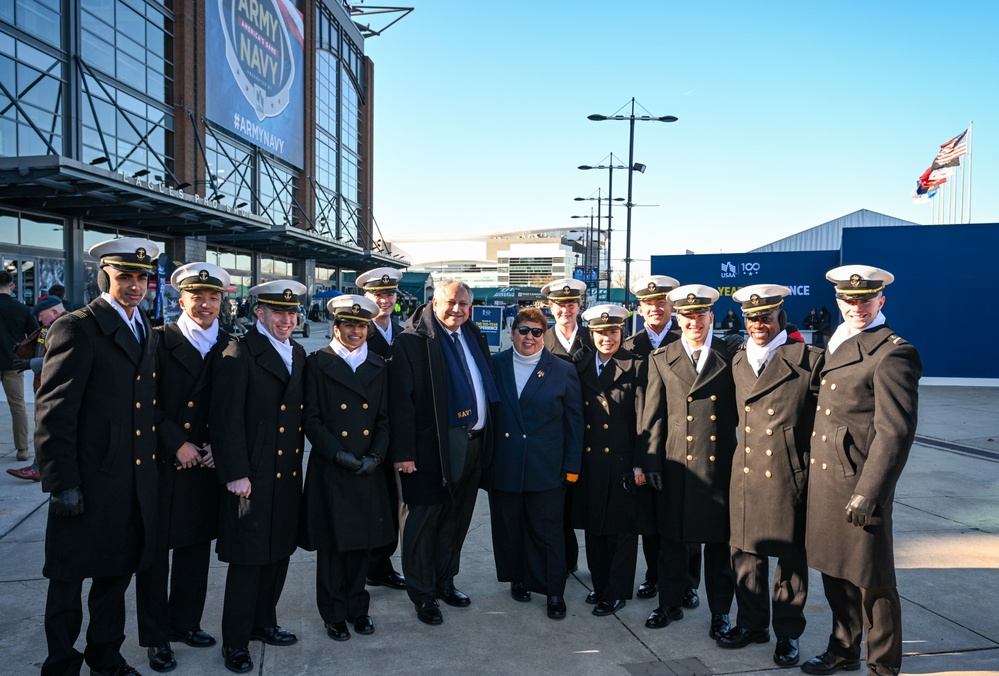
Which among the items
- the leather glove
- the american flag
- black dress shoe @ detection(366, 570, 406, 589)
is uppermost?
the american flag

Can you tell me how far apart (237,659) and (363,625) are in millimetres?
746

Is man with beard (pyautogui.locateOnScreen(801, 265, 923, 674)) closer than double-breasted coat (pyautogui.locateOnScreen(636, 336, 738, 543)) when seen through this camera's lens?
Yes

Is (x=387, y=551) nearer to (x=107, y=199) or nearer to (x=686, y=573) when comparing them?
(x=686, y=573)

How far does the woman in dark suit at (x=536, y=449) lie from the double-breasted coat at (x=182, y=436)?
1774 millimetres

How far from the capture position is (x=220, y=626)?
4.27m

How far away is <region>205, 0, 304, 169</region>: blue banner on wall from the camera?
29641 millimetres

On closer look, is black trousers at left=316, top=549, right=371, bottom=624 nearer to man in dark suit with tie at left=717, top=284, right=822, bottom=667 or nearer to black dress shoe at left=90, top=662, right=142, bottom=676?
black dress shoe at left=90, top=662, right=142, bottom=676

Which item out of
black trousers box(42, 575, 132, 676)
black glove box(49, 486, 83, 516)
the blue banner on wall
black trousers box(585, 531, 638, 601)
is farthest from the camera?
the blue banner on wall

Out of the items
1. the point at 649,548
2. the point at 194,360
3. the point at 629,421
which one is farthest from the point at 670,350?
the point at 194,360

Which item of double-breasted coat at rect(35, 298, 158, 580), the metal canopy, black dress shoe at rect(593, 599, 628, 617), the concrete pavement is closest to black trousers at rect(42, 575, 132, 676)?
double-breasted coat at rect(35, 298, 158, 580)

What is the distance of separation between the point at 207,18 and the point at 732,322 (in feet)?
77.9

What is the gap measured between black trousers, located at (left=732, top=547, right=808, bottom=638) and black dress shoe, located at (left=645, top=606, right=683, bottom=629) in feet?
1.37

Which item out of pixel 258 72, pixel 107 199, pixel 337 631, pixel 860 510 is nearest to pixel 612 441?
pixel 860 510

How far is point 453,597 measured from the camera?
4.67 m
